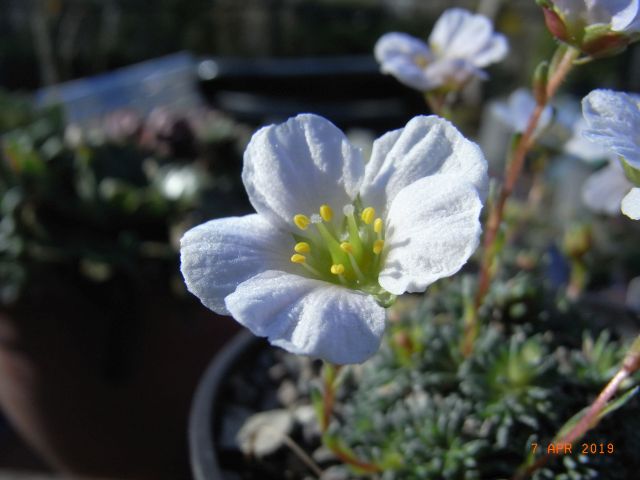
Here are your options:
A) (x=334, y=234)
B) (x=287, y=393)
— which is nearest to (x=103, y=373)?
(x=287, y=393)

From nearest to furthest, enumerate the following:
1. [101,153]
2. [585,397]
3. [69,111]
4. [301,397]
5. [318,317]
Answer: [318,317]
[585,397]
[301,397]
[101,153]
[69,111]

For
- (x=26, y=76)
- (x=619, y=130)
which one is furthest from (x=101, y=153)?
(x=26, y=76)

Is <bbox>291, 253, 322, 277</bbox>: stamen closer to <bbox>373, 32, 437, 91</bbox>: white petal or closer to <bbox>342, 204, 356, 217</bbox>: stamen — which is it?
<bbox>342, 204, 356, 217</bbox>: stamen

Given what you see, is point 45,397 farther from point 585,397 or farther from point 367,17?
point 367,17

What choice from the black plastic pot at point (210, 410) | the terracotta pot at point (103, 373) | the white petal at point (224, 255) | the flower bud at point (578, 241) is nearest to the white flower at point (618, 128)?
the white petal at point (224, 255)

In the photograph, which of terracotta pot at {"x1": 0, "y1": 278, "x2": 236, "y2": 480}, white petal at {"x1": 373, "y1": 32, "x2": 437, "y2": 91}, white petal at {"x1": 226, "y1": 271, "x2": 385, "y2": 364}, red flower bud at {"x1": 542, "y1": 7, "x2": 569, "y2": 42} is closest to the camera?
white petal at {"x1": 226, "y1": 271, "x2": 385, "y2": 364}

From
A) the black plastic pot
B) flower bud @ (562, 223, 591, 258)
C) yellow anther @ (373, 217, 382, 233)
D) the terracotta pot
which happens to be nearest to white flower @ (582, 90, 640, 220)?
yellow anther @ (373, 217, 382, 233)

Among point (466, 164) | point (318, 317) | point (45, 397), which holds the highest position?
point (466, 164)

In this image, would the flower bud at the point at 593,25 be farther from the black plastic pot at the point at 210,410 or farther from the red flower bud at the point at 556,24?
the black plastic pot at the point at 210,410
